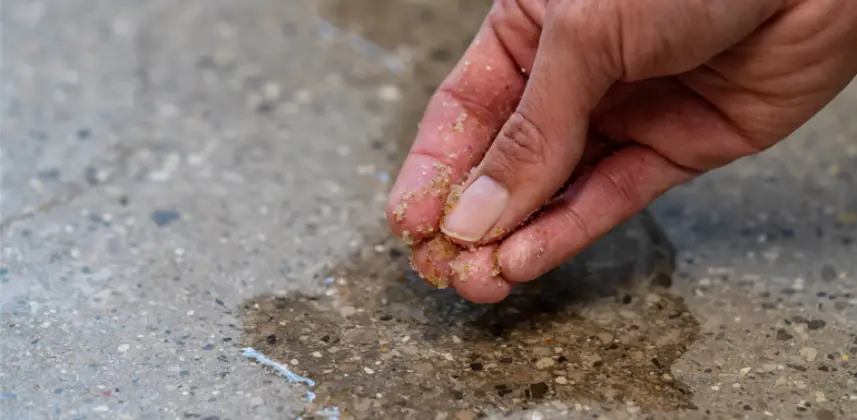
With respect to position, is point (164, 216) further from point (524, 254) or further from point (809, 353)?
point (809, 353)

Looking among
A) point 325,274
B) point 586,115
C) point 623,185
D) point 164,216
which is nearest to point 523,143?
point 586,115

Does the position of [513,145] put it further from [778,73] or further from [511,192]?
[778,73]

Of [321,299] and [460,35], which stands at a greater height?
[460,35]

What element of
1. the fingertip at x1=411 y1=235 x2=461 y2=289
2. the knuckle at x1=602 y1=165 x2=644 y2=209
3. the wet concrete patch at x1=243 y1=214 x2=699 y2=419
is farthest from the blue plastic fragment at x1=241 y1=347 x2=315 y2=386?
the knuckle at x1=602 y1=165 x2=644 y2=209

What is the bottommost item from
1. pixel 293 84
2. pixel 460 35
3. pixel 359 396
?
pixel 359 396

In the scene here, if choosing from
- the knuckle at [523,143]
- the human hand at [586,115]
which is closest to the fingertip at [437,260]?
the human hand at [586,115]

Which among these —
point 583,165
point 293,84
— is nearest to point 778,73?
point 583,165

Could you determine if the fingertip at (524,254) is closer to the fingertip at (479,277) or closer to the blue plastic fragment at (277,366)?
the fingertip at (479,277)
